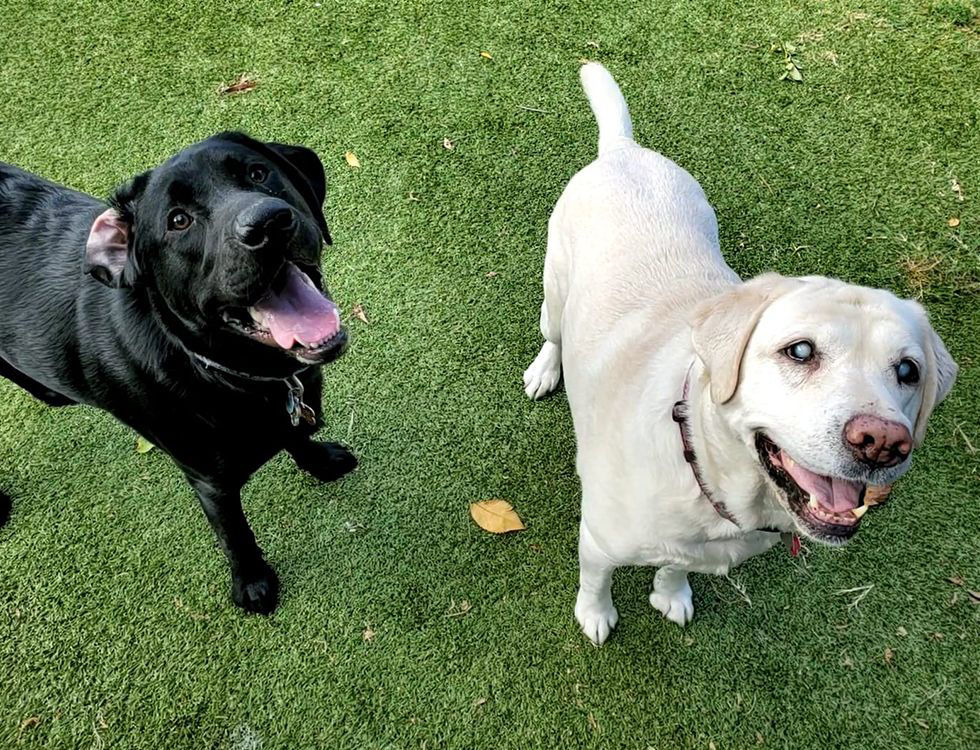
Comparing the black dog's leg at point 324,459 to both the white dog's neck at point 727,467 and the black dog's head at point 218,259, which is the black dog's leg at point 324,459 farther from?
the white dog's neck at point 727,467

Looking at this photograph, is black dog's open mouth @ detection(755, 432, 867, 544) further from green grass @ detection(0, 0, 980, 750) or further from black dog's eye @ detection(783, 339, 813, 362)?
green grass @ detection(0, 0, 980, 750)

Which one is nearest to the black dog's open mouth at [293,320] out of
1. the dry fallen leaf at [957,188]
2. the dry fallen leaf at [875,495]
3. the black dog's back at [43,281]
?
the black dog's back at [43,281]

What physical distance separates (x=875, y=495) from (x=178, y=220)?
2.04 meters

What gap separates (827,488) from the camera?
65.4 inches

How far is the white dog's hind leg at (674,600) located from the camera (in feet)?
8.67

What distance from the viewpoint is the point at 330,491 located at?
3.05m

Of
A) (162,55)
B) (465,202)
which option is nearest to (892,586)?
(465,202)

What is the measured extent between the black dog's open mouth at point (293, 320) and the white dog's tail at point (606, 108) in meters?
1.33

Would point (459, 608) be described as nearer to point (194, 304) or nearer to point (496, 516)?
point (496, 516)

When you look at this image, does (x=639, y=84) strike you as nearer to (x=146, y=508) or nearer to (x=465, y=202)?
(x=465, y=202)

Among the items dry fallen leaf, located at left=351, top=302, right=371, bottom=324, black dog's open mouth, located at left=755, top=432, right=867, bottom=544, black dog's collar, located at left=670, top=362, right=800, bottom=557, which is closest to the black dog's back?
dry fallen leaf, located at left=351, top=302, right=371, bottom=324

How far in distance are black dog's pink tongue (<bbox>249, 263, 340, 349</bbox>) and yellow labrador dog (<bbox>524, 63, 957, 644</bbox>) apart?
34.3 inches

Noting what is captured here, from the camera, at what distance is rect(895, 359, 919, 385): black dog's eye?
1617 mm

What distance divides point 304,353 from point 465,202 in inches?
77.6
